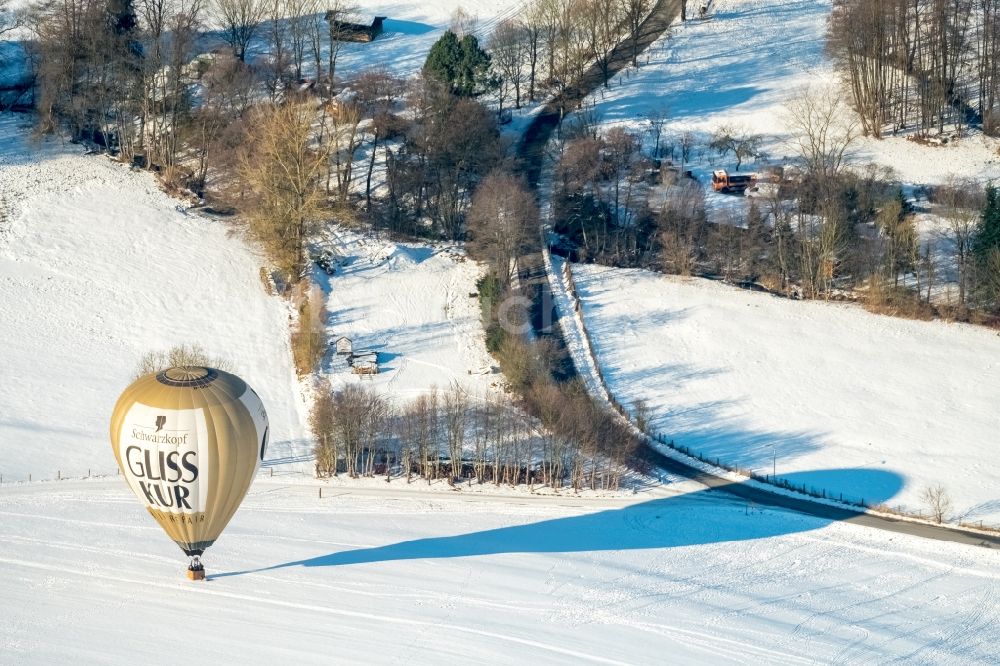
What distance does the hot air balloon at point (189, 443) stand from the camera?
52781mm

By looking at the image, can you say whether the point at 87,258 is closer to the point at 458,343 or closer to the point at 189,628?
the point at 458,343

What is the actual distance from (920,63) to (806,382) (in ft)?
85.6

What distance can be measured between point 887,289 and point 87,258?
37229mm

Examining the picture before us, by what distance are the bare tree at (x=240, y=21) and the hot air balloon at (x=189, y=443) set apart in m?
39.6

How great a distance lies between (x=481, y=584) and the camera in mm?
56906

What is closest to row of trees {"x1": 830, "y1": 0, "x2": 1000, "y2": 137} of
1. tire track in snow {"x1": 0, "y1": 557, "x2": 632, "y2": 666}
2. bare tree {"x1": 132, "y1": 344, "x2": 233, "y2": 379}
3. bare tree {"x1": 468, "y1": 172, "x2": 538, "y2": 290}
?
bare tree {"x1": 468, "y1": 172, "x2": 538, "y2": 290}

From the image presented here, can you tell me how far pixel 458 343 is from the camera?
74.1m

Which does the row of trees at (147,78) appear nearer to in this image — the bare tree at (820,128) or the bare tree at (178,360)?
the bare tree at (178,360)

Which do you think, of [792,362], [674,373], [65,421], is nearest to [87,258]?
[65,421]

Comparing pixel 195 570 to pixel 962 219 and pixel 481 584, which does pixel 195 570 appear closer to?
pixel 481 584

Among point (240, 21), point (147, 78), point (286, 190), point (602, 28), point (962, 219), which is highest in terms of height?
point (240, 21)

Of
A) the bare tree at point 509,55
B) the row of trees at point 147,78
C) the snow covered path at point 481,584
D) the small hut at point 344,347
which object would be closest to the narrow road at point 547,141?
the bare tree at point 509,55

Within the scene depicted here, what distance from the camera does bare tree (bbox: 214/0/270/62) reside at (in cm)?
9100

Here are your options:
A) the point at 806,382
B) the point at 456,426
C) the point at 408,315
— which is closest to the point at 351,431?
the point at 456,426
